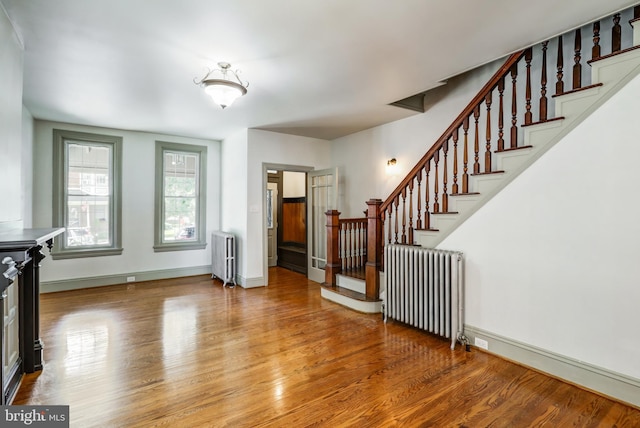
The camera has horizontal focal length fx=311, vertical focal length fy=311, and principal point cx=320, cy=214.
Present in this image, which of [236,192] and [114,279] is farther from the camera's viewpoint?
[236,192]

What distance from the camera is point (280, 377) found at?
8.43ft

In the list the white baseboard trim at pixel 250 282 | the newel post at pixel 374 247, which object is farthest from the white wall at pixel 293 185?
the newel post at pixel 374 247

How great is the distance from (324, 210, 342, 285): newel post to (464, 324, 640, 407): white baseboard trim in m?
2.19

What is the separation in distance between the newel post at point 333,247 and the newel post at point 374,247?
2.49 ft

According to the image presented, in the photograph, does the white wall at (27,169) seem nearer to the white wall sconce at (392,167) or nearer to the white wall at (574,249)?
the white wall sconce at (392,167)

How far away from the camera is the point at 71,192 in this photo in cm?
529

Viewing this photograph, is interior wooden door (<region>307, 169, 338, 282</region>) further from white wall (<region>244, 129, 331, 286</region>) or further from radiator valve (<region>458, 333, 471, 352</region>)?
radiator valve (<region>458, 333, 471, 352</region>)

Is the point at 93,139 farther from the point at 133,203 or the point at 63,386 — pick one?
the point at 63,386

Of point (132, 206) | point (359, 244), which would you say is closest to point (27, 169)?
point (132, 206)

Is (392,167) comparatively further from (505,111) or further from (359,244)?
(505,111)

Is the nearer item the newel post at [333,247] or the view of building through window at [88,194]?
the newel post at [333,247]

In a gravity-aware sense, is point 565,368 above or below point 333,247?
below

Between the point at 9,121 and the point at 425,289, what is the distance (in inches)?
155

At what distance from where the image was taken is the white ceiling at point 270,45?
2203mm
